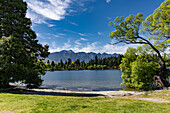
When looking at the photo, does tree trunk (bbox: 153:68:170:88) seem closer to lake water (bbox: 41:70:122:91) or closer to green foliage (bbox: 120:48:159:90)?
green foliage (bbox: 120:48:159:90)

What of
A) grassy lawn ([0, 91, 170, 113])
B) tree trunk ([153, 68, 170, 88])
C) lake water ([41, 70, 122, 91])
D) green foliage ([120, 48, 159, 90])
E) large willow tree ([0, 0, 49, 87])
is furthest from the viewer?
lake water ([41, 70, 122, 91])

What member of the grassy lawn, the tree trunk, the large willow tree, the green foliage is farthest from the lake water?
the grassy lawn

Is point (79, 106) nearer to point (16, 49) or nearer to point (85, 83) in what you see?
point (16, 49)

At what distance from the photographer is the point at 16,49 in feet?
57.1

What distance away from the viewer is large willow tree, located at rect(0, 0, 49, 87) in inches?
658

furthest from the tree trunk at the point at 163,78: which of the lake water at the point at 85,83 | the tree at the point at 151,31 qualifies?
the lake water at the point at 85,83

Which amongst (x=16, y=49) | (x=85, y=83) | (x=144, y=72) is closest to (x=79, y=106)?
(x=16, y=49)

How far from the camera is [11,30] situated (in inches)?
795

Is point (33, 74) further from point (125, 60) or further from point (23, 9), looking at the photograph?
point (125, 60)

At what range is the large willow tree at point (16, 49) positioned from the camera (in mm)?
16719

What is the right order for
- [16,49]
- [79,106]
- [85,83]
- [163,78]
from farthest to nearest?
[85,83] < [163,78] < [16,49] < [79,106]

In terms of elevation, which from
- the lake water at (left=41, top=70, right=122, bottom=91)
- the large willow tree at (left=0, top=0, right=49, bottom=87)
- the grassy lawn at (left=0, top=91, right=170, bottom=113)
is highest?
the large willow tree at (left=0, top=0, right=49, bottom=87)

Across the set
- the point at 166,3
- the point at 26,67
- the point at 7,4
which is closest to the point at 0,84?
the point at 26,67

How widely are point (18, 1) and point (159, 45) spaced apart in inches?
1195
